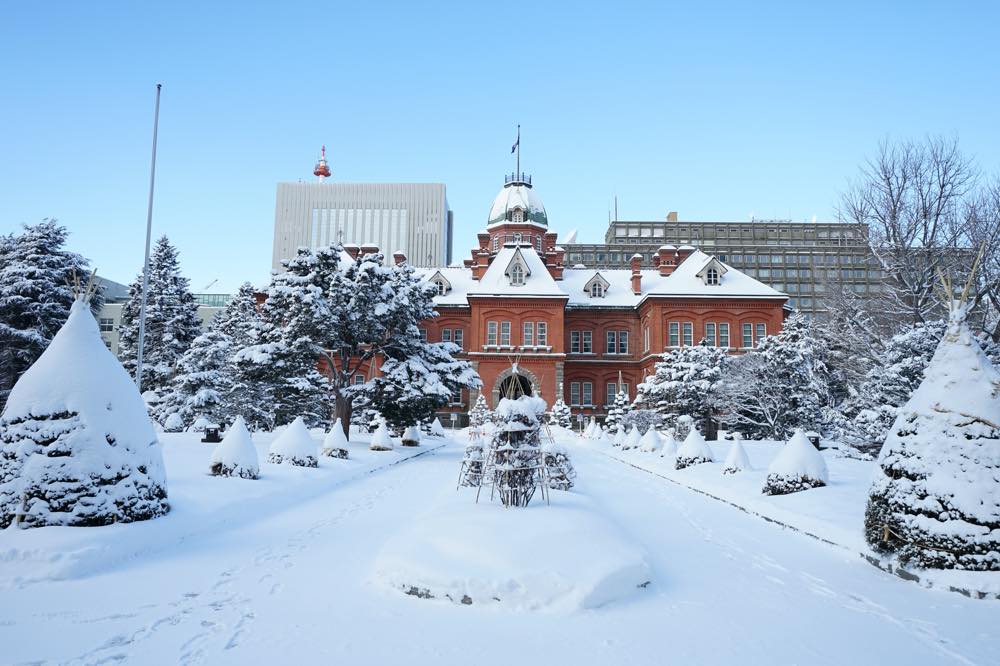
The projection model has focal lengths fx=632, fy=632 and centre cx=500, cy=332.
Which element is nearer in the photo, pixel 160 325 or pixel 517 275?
pixel 160 325

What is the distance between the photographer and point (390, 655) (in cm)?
429

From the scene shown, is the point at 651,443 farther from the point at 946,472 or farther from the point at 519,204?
the point at 519,204

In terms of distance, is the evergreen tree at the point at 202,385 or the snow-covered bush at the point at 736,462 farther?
the evergreen tree at the point at 202,385

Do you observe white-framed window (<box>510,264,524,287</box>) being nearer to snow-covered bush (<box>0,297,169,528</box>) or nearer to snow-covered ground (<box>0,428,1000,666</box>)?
snow-covered ground (<box>0,428,1000,666</box>)

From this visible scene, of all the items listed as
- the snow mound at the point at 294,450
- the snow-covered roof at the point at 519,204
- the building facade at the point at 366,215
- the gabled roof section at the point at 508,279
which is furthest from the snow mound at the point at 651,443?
the building facade at the point at 366,215

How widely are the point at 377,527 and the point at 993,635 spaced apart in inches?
269

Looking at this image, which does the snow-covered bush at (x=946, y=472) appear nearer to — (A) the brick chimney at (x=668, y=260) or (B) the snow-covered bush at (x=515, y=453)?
(B) the snow-covered bush at (x=515, y=453)

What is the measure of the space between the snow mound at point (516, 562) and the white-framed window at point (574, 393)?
4242 centimetres

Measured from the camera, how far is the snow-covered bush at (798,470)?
36.9 feet

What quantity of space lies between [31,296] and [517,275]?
28.9 meters

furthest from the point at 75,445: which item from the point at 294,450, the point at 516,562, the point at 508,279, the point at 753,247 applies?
the point at 753,247

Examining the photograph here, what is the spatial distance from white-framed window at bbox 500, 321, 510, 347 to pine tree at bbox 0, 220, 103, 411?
2501 centimetres

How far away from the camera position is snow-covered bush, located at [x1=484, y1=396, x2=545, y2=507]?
316 inches

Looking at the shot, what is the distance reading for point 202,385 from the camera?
28.8 m
